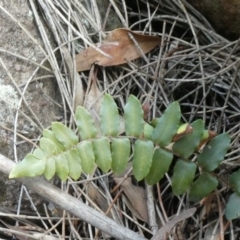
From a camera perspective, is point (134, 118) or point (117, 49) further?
point (117, 49)

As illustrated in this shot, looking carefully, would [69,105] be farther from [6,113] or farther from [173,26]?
[173,26]

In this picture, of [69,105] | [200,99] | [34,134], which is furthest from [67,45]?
[200,99]

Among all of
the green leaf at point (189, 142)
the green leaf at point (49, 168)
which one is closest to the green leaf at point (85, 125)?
the green leaf at point (49, 168)

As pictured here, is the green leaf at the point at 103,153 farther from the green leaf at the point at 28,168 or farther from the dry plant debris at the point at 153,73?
the dry plant debris at the point at 153,73

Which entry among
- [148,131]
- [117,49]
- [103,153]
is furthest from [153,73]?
[103,153]

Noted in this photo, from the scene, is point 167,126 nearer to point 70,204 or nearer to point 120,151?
point 120,151

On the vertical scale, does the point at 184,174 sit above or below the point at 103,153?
below
